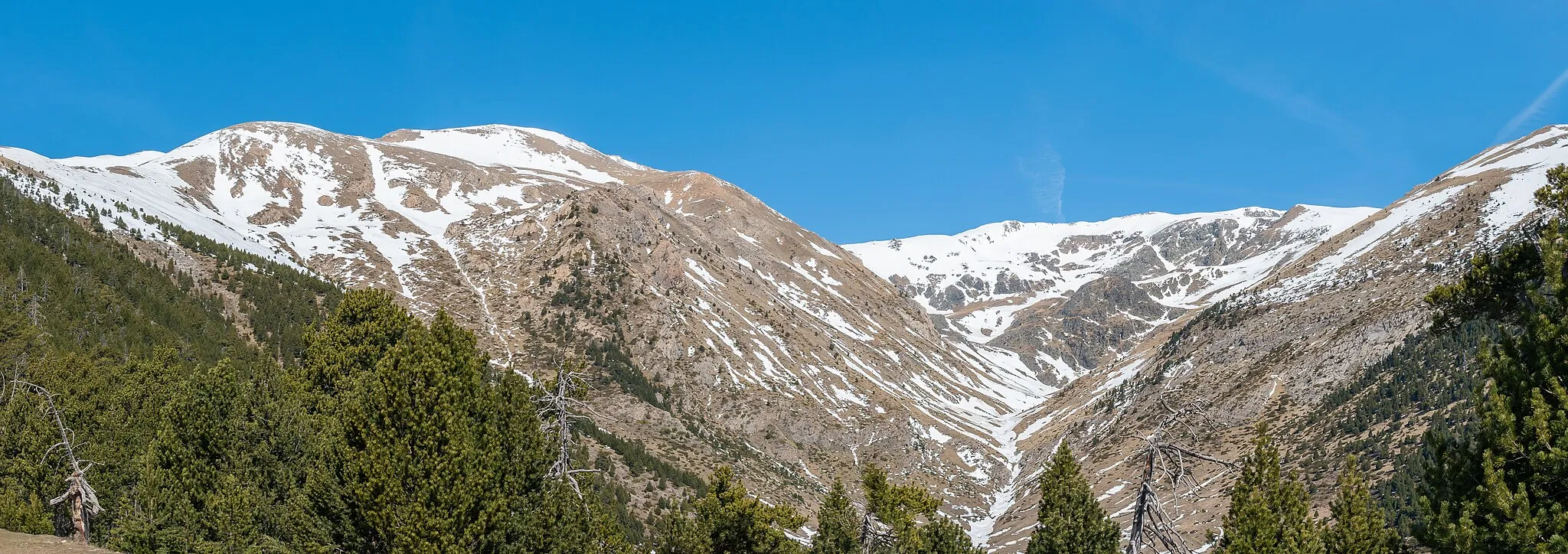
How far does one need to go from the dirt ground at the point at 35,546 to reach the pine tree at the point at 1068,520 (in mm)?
30680

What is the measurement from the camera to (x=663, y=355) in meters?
111

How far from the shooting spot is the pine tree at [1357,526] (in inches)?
902

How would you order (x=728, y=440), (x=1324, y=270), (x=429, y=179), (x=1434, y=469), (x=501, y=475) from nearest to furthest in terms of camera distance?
(x=1434, y=469)
(x=501, y=475)
(x=728, y=440)
(x=1324, y=270)
(x=429, y=179)

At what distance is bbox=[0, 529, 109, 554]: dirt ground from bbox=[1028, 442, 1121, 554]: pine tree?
3068 centimetres

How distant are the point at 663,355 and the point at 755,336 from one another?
22.5 m

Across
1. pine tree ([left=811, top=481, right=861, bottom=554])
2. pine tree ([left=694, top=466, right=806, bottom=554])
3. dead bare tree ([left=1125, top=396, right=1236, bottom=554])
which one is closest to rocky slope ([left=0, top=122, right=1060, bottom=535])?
pine tree ([left=694, top=466, right=806, bottom=554])

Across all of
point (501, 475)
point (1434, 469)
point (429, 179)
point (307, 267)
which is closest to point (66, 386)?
point (501, 475)

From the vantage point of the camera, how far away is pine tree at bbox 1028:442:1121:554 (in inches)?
1033

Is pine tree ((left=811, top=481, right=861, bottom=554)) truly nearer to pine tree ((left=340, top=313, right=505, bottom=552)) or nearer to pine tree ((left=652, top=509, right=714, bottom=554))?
pine tree ((left=652, top=509, right=714, bottom=554))

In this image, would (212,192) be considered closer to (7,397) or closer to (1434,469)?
(7,397)

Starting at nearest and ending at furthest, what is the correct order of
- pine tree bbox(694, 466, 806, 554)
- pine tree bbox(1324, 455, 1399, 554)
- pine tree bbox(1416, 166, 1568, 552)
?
pine tree bbox(1416, 166, 1568, 552) → pine tree bbox(1324, 455, 1399, 554) → pine tree bbox(694, 466, 806, 554)

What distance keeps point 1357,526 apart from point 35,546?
1599 inches

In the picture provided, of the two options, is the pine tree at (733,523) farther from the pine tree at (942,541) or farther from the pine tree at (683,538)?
the pine tree at (942,541)

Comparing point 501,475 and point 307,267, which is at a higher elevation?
point 307,267
